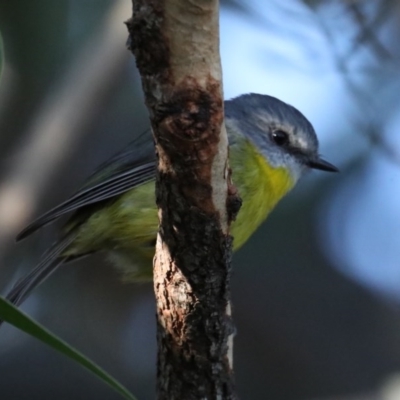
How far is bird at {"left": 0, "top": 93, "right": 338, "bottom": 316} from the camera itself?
10.5 feet

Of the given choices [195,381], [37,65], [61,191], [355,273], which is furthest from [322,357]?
[195,381]

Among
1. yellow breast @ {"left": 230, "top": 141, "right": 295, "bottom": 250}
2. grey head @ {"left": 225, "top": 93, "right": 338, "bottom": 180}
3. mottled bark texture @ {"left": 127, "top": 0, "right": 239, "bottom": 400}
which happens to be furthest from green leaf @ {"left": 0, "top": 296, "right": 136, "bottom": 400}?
grey head @ {"left": 225, "top": 93, "right": 338, "bottom": 180}

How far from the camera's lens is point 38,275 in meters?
3.24

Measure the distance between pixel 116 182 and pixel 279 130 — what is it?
2.76 ft

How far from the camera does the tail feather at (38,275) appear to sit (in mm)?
3242

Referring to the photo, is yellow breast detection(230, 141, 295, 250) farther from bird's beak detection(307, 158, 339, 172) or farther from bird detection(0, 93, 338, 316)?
bird's beak detection(307, 158, 339, 172)

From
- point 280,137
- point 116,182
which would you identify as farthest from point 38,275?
point 280,137

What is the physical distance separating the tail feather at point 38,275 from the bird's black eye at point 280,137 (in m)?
0.96

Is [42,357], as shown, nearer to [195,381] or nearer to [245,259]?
[245,259]

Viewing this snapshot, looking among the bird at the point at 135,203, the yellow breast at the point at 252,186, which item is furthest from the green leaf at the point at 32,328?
the yellow breast at the point at 252,186

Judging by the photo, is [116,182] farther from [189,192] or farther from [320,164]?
[189,192]

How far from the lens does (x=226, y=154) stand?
1770mm

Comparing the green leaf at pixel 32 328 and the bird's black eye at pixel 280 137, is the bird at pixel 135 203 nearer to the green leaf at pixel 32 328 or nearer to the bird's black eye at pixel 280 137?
the bird's black eye at pixel 280 137

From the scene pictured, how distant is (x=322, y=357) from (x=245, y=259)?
0.91 meters
